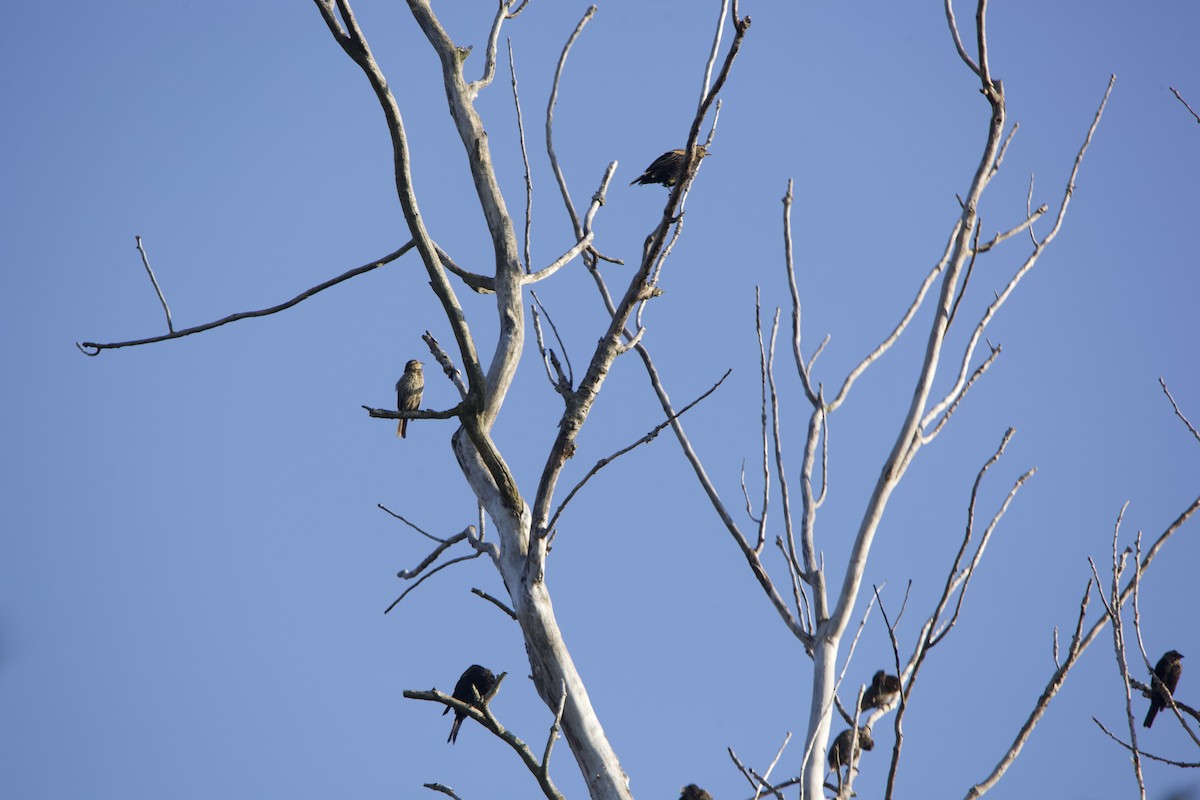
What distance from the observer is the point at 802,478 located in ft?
12.8

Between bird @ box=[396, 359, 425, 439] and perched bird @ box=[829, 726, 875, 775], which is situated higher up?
bird @ box=[396, 359, 425, 439]

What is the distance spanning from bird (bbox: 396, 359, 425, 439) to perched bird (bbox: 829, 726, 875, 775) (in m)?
6.04

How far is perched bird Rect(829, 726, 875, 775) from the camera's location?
11.8 ft

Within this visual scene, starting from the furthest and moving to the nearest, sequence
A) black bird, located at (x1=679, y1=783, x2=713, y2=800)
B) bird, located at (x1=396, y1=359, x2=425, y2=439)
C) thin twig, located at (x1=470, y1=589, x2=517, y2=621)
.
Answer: bird, located at (x1=396, y1=359, x2=425, y2=439), black bird, located at (x1=679, y1=783, x2=713, y2=800), thin twig, located at (x1=470, y1=589, x2=517, y2=621)

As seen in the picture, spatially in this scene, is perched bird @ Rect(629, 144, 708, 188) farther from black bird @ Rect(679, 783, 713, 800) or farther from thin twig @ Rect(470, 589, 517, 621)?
thin twig @ Rect(470, 589, 517, 621)

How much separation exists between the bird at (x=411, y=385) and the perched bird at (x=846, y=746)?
238 inches

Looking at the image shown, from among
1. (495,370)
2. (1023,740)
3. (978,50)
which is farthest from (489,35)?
(1023,740)

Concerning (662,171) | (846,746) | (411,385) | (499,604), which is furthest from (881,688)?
(499,604)

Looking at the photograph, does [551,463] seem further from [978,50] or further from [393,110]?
[978,50]

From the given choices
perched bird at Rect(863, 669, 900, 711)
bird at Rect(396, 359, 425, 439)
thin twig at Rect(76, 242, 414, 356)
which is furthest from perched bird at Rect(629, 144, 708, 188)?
thin twig at Rect(76, 242, 414, 356)

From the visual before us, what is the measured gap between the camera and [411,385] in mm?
13156

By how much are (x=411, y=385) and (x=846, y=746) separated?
6449 mm

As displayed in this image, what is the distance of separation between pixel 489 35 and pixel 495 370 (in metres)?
1.36

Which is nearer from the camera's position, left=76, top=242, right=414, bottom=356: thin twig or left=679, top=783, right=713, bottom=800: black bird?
left=76, top=242, right=414, bottom=356: thin twig
